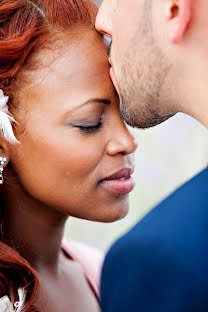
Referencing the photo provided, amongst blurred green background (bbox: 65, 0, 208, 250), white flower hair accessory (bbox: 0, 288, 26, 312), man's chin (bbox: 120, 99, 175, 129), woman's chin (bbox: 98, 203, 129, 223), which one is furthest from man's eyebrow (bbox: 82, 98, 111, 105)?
blurred green background (bbox: 65, 0, 208, 250)

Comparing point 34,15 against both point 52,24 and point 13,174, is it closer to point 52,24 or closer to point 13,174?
point 52,24

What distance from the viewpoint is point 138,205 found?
4.50 metres

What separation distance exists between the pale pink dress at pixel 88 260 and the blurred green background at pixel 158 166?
1.67 metres

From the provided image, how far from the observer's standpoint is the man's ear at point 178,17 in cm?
146

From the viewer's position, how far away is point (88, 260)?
256cm

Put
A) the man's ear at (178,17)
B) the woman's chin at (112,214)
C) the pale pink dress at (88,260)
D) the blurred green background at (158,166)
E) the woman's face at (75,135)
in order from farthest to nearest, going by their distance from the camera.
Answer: the blurred green background at (158,166) → the pale pink dress at (88,260) → the woman's chin at (112,214) → the woman's face at (75,135) → the man's ear at (178,17)

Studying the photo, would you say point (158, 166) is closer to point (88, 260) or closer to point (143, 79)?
point (88, 260)

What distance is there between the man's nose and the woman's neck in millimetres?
695

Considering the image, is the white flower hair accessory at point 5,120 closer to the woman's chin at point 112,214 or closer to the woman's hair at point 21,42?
the woman's hair at point 21,42

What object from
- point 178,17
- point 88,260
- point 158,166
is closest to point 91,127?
point 178,17

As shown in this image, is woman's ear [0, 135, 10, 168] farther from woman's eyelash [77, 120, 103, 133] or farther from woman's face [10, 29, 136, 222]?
woman's eyelash [77, 120, 103, 133]

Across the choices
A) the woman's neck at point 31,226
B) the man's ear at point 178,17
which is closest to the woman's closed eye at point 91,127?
the woman's neck at point 31,226

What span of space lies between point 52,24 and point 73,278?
43.9 inches

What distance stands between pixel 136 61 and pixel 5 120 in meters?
0.53
